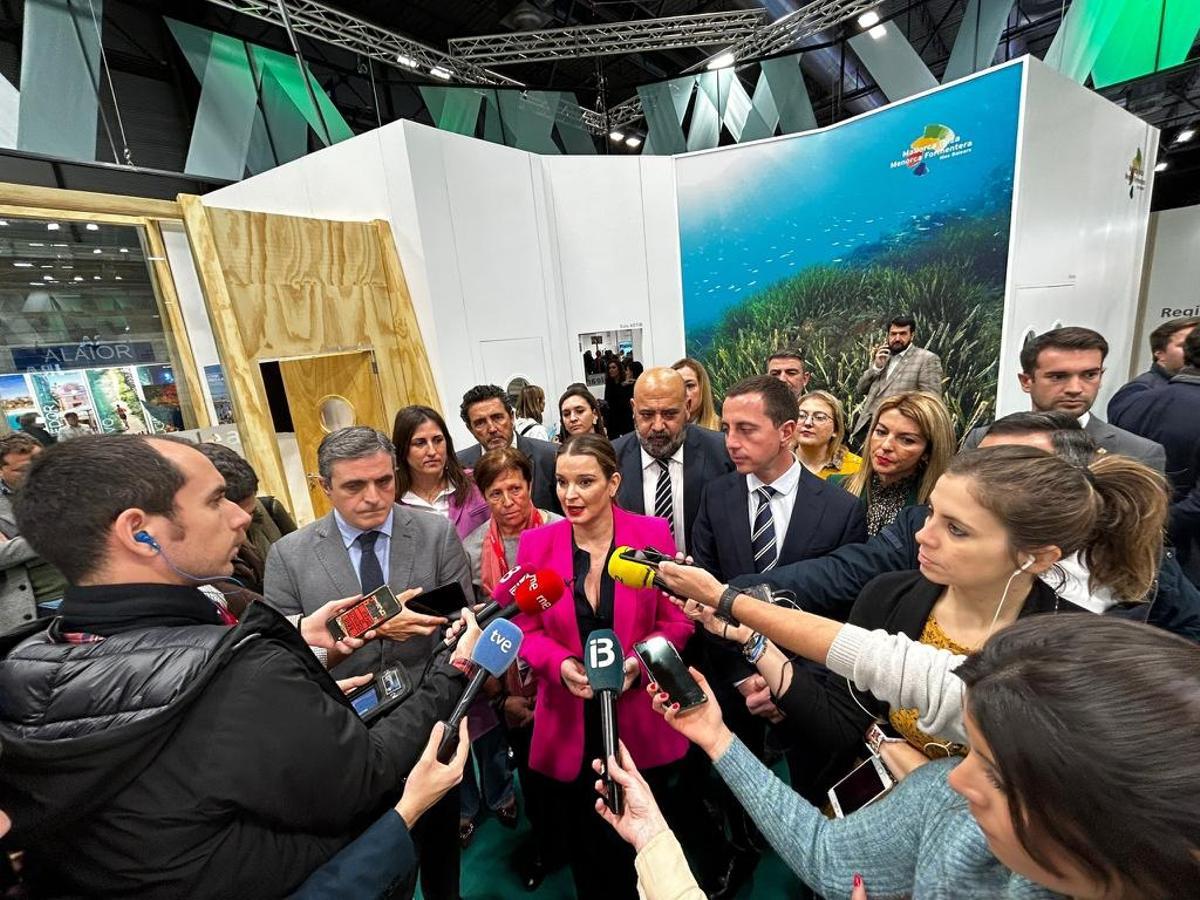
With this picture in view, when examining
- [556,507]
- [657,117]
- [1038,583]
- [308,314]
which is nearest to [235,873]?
[1038,583]

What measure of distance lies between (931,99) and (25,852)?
25.3ft

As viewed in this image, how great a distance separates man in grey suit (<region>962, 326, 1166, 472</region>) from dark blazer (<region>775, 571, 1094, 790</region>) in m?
1.44

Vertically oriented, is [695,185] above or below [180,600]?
above

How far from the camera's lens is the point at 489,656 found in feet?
4.83

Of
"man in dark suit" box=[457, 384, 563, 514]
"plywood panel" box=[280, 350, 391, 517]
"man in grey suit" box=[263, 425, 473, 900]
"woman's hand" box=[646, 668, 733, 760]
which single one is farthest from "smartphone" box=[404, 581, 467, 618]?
"plywood panel" box=[280, 350, 391, 517]

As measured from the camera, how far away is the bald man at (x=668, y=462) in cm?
289

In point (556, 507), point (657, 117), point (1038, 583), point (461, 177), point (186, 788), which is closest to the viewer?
point (186, 788)

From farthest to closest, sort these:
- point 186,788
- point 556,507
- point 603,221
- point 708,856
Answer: point 603,221 → point 556,507 → point 708,856 → point 186,788

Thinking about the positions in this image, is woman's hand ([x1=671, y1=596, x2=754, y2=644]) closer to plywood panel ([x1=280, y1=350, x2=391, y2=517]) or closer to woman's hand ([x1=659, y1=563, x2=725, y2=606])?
woman's hand ([x1=659, y1=563, x2=725, y2=606])

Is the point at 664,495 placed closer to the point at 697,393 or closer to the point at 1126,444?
the point at 697,393

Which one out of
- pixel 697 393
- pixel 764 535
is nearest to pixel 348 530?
pixel 764 535

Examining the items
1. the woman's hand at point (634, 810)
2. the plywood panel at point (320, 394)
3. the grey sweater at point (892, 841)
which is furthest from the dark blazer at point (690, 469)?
the plywood panel at point (320, 394)

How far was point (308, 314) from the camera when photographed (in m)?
4.18

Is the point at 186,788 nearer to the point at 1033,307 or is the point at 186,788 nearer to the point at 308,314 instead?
the point at 308,314
